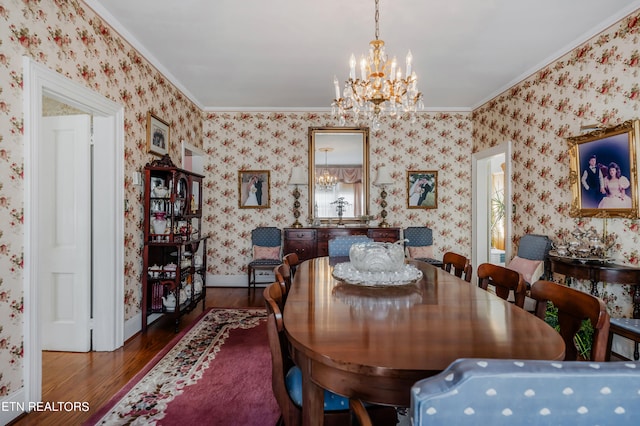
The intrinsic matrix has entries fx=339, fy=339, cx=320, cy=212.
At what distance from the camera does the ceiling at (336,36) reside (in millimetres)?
2756

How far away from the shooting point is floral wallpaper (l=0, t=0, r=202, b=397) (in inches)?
75.8

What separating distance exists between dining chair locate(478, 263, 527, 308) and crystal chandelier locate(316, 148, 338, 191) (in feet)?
11.3

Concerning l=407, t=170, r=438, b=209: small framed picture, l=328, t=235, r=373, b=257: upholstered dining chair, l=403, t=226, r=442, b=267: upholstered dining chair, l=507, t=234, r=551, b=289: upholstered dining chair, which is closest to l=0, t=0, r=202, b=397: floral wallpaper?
l=328, t=235, r=373, b=257: upholstered dining chair

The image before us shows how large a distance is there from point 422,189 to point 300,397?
458 cm

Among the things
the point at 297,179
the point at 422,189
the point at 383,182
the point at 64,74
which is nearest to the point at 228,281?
the point at 297,179

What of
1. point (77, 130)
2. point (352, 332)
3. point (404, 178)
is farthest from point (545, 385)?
point (404, 178)

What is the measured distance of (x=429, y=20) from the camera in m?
2.93

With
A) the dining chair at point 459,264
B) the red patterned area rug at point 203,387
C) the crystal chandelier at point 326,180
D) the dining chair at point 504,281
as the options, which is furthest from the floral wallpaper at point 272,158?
the dining chair at point 504,281

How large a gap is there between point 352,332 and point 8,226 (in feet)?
6.84

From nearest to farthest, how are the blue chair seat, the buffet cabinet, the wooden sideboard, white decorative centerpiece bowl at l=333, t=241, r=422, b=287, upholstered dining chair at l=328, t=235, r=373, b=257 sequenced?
the blue chair seat → white decorative centerpiece bowl at l=333, t=241, r=422, b=287 → upholstered dining chair at l=328, t=235, r=373, b=257 → the buffet cabinet → the wooden sideboard

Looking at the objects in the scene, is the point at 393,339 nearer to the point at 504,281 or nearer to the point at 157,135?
the point at 504,281

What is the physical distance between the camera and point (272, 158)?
213 inches

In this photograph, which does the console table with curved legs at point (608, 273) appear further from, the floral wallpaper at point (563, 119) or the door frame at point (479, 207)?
the door frame at point (479, 207)

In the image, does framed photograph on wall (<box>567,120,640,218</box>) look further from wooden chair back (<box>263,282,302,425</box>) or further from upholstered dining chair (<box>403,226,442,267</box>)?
wooden chair back (<box>263,282,302,425</box>)
